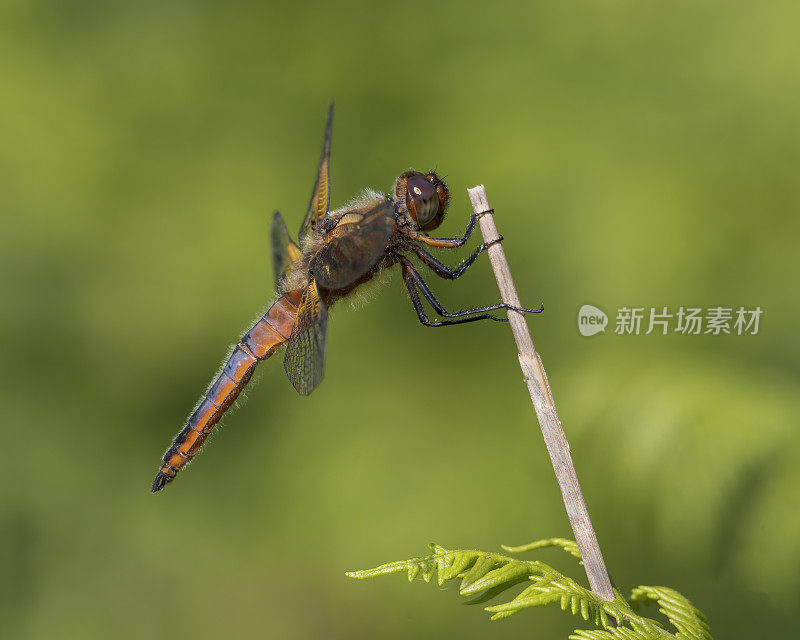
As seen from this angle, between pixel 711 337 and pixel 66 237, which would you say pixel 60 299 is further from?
pixel 711 337

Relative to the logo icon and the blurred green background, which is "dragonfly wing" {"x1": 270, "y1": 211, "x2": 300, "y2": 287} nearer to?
the blurred green background

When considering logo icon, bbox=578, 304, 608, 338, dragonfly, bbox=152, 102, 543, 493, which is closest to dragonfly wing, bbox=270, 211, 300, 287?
dragonfly, bbox=152, 102, 543, 493

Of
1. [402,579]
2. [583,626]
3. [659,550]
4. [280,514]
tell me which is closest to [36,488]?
[280,514]

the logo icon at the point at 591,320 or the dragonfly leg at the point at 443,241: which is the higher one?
the dragonfly leg at the point at 443,241

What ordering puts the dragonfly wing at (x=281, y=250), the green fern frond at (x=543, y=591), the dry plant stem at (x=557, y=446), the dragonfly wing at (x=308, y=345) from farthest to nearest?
the dragonfly wing at (x=281, y=250)
the dragonfly wing at (x=308, y=345)
the dry plant stem at (x=557, y=446)
the green fern frond at (x=543, y=591)

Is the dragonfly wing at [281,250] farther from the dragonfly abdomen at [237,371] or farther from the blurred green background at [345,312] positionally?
the blurred green background at [345,312]

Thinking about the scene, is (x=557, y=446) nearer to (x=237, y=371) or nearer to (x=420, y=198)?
(x=420, y=198)

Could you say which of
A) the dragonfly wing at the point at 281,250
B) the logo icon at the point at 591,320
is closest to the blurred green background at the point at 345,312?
the logo icon at the point at 591,320
